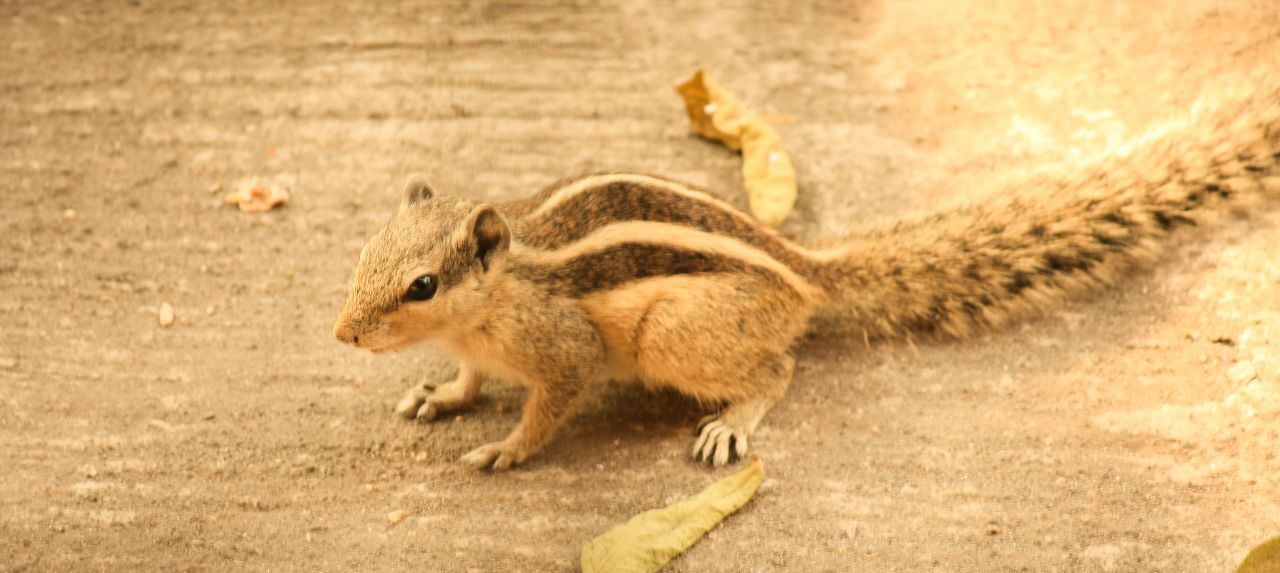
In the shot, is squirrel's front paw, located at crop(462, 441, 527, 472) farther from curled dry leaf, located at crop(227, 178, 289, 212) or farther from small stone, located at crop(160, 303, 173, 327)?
curled dry leaf, located at crop(227, 178, 289, 212)

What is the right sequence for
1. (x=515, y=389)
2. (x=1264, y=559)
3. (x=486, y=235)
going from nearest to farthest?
(x=1264, y=559), (x=486, y=235), (x=515, y=389)

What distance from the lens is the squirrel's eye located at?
2.40 meters

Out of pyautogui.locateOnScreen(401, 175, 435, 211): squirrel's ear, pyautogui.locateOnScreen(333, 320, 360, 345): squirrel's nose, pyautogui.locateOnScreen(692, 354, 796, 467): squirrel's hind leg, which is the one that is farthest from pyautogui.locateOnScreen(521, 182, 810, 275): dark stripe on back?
pyautogui.locateOnScreen(333, 320, 360, 345): squirrel's nose

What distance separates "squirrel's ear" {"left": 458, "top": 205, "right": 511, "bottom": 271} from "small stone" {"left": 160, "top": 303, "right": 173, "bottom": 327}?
1.25 m

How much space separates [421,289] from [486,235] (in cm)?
21

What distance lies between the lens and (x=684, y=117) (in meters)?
3.84

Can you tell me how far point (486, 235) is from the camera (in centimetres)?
248

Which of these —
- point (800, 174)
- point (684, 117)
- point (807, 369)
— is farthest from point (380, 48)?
point (807, 369)

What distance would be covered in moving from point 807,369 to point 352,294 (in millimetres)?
1358

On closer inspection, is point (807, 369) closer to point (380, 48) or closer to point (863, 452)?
point (863, 452)

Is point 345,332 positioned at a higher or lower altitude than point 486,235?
lower

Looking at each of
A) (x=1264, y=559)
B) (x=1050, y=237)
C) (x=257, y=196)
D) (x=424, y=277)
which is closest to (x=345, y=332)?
(x=424, y=277)

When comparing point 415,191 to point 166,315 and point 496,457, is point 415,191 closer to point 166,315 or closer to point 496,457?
point 496,457

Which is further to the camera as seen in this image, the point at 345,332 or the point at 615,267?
the point at 615,267
